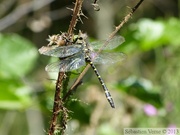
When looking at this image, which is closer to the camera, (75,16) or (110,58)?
(75,16)

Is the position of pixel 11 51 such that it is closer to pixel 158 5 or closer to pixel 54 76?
pixel 54 76

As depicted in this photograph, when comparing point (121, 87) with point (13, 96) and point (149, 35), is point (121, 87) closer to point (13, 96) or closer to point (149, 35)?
point (149, 35)

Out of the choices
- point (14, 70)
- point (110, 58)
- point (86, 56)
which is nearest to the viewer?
point (86, 56)

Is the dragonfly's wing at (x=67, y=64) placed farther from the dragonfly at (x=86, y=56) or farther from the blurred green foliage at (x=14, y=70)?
the blurred green foliage at (x=14, y=70)

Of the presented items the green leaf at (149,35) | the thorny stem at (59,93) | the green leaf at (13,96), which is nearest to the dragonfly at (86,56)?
the thorny stem at (59,93)

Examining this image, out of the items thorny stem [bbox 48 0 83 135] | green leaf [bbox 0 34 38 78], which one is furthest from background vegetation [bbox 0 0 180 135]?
thorny stem [bbox 48 0 83 135]

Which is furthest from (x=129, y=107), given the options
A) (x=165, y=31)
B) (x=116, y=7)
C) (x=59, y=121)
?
(x=116, y=7)

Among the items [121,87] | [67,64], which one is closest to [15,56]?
[121,87]
